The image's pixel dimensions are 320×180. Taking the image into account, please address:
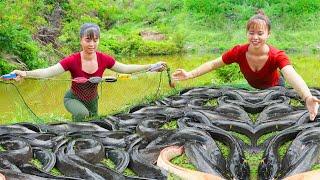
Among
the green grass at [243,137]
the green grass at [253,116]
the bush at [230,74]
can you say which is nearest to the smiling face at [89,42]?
the green grass at [253,116]

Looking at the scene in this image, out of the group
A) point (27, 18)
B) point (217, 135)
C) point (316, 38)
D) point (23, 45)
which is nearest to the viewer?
point (217, 135)

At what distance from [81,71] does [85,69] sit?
4 centimetres

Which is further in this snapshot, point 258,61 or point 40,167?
point 258,61

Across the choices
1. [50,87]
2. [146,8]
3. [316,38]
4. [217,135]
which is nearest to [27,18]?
[50,87]

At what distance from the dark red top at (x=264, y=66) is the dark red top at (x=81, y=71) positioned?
3.60 feet

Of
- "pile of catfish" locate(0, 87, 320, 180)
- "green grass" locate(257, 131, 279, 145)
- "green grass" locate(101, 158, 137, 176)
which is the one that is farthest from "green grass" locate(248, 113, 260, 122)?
"green grass" locate(101, 158, 137, 176)

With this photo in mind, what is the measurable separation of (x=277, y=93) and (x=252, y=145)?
1.45 meters

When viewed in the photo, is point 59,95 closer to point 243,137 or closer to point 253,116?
point 253,116

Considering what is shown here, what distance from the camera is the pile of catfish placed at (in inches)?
95.4

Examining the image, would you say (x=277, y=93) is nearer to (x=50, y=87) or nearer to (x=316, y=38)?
(x=50, y=87)

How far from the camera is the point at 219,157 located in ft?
8.46

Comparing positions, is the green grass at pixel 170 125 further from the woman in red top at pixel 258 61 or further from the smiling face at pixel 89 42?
the smiling face at pixel 89 42

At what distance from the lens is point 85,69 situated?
453 centimetres

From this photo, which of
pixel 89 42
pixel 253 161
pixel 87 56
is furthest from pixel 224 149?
→ pixel 87 56
